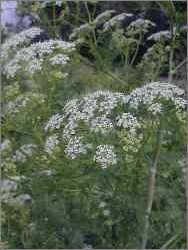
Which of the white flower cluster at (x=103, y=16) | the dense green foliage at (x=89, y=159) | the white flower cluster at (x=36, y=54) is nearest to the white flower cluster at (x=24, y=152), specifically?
the dense green foliage at (x=89, y=159)

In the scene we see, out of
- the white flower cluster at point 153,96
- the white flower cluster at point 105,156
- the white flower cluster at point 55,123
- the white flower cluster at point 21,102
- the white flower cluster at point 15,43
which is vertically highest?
the white flower cluster at point 15,43

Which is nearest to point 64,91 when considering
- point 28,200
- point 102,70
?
point 102,70

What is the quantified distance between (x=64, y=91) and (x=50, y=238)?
0.55m

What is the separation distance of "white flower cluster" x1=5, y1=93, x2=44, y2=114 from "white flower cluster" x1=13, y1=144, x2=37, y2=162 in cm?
13

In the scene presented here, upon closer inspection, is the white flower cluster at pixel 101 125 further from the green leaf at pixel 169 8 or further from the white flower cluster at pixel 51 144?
the green leaf at pixel 169 8

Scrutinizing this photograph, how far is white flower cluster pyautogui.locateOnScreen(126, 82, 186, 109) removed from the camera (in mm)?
1511

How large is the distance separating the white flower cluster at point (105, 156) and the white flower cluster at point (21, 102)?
52 cm

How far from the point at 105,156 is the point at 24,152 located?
0.57 meters

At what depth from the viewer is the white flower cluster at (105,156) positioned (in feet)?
4.75

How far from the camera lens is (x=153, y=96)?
1.52 m

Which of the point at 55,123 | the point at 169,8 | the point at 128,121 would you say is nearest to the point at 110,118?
the point at 128,121

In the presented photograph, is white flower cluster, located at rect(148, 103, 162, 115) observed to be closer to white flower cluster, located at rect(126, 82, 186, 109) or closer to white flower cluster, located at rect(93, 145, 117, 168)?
white flower cluster, located at rect(126, 82, 186, 109)

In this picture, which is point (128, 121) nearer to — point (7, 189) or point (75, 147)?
point (75, 147)

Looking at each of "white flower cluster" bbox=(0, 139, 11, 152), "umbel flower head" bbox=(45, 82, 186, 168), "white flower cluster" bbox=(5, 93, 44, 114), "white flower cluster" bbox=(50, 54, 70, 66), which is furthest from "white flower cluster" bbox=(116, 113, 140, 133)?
"white flower cluster" bbox=(0, 139, 11, 152)
